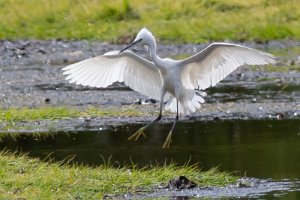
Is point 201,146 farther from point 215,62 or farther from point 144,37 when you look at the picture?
point 144,37

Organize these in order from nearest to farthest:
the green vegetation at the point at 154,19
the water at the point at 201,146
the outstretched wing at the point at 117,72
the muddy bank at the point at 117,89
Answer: the outstretched wing at the point at 117,72 < the water at the point at 201,146 < the muddy bank at the point at 117,89 < the green vegetation at the point at 154,19

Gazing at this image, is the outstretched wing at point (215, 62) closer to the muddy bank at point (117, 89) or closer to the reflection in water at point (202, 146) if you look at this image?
the reflection in water at point (202, 146)

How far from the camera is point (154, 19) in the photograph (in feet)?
80.5

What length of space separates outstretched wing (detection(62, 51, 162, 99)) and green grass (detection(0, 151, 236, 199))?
1104 millimetres

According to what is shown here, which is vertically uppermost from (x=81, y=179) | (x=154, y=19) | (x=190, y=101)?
(x=154, y=19)

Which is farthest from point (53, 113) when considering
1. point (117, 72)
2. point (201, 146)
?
point (117, 72)

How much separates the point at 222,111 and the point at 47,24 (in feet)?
35.9

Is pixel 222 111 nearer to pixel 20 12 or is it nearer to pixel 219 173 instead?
pixel 219 173

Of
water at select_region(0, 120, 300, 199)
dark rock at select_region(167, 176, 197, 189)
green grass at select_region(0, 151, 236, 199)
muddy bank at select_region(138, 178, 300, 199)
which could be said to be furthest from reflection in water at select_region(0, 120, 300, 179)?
dark rock at select_region(167, 176, 197, 189)

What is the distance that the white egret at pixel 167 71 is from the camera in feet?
36.9

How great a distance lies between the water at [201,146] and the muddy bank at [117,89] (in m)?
0.64

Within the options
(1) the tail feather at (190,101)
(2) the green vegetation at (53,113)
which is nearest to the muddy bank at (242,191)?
(1) the tail feather at (190,101)

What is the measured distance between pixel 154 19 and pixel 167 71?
42.5ft

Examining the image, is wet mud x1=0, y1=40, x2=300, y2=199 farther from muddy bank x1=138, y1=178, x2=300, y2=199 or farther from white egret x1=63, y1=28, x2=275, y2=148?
white egret x1=63, y1=28, x2=275, y2=148
